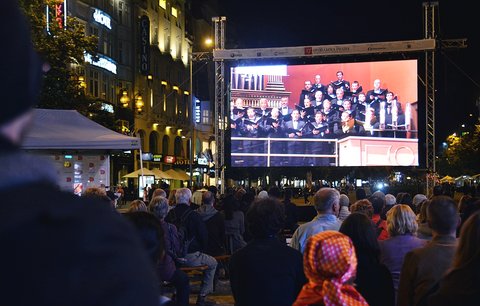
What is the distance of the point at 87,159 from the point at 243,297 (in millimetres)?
7664

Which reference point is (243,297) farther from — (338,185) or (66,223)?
(338,185)

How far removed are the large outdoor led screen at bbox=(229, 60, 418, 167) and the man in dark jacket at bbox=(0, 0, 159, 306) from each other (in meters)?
25.3

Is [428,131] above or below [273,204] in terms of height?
above

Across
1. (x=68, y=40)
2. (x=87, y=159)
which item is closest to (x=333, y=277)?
(x=87, y=159)

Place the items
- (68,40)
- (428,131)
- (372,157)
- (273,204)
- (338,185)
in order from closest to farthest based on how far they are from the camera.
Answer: (273,204)
(68,40)
(428,131)
(372,157)
(338,185)

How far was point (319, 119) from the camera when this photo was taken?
2608 cm

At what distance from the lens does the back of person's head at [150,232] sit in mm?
3532

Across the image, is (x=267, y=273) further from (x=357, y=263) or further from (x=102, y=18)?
(x=102, y=18)

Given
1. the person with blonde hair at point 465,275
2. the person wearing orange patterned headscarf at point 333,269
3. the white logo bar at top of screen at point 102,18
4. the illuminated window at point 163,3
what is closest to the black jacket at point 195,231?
the person wearing orange patterned headscarf at point 333,269

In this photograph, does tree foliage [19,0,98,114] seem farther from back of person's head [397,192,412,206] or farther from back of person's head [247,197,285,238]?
back of person's head [247,197,285,238]

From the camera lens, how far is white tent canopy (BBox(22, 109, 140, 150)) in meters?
10.3

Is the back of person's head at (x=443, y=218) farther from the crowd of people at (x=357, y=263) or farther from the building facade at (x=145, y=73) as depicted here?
the building facade at (x=145, y=73)

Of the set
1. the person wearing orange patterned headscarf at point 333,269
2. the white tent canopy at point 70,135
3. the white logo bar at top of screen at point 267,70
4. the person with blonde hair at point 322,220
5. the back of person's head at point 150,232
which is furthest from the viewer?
the white logo bar at top of screen at point 267,70

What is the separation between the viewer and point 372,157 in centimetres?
2630
